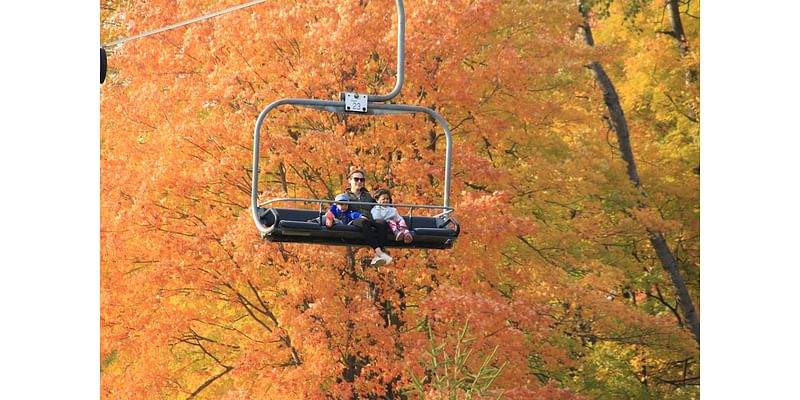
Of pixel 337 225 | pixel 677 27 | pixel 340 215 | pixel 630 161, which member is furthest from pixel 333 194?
pixel 677 27

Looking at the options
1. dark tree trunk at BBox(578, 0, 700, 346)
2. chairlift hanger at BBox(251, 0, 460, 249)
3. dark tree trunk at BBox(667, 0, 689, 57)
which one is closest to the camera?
chairlift hanger at BBox(251, 0, 460, 249)

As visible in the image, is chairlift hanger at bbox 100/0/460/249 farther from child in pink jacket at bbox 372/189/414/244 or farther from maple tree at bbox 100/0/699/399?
maple tree at bbox 100/0/699/399

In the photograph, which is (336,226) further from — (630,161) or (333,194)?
(630,161)

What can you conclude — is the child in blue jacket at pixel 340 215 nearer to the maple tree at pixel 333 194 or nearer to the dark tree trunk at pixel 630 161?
the maple tree at pixel 333 194

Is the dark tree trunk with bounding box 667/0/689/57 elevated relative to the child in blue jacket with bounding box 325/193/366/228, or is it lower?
elevated

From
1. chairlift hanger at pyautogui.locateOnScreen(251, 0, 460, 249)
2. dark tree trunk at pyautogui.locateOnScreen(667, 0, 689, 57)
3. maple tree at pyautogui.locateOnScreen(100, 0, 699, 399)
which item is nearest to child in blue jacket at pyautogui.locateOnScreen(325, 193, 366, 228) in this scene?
chairlift hanger at pyautogui.locateOnScreen(251, 0, 460, 249)

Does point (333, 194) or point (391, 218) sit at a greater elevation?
point (333, 194)

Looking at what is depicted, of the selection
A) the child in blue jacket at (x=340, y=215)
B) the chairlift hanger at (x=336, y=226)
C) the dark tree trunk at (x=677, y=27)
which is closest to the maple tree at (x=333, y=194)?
the dark tree trunk at (x=677, y=27)
